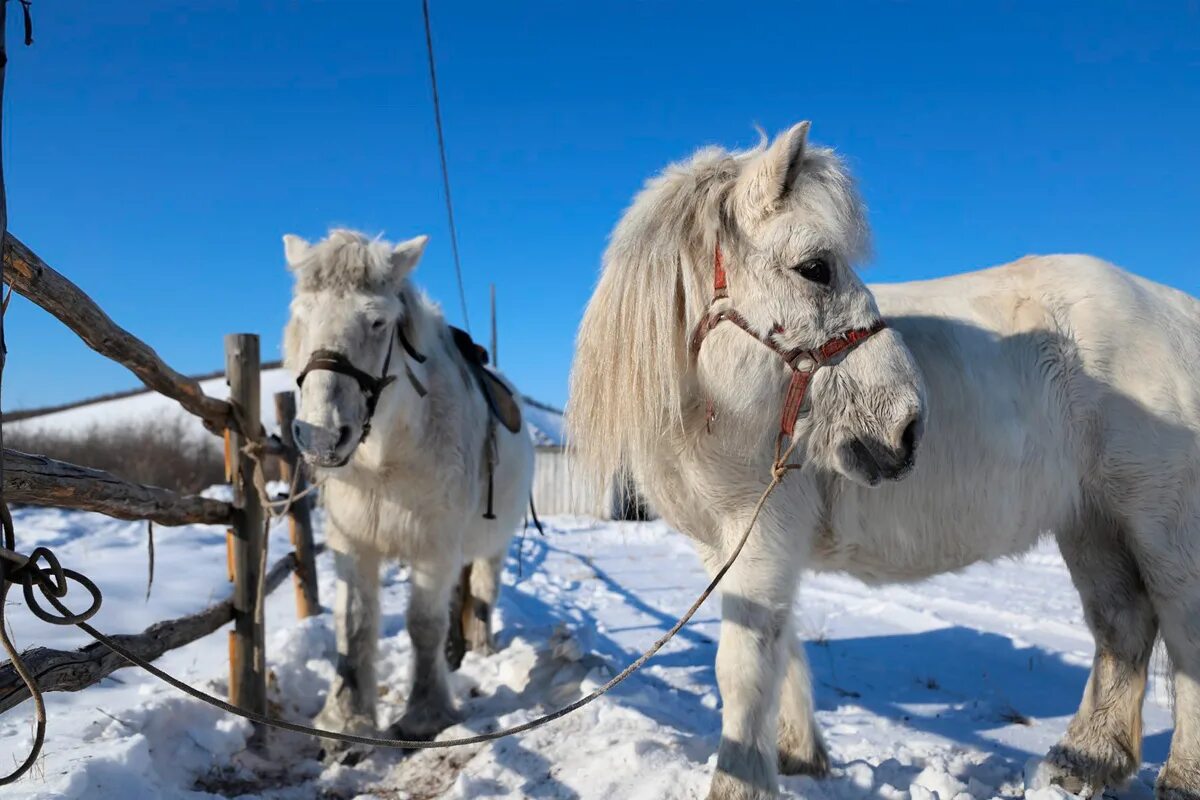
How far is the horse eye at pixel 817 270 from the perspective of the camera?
234 centimetres

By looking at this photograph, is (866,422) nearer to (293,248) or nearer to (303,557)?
(293,248)

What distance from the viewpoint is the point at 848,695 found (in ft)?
14.6

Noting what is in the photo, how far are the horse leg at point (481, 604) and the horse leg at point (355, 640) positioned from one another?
5.37ft

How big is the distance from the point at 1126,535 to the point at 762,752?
5.91 ft

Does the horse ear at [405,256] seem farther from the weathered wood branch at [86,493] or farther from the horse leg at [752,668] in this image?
the horse leg at [752,668]

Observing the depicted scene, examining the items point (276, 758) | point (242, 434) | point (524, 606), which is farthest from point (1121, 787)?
point (524, 606)

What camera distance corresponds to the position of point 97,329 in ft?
8.82

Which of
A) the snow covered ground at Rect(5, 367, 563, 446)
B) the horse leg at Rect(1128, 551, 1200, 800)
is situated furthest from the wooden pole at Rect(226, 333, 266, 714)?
the snow covered ground at Rect(5, 367, 563, 446)

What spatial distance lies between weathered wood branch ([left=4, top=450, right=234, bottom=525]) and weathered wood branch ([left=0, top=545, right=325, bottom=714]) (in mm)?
458

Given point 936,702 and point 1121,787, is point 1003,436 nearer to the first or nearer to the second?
point 1121,787

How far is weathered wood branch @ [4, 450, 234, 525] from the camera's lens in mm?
1963

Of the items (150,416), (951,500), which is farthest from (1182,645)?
(150,416)

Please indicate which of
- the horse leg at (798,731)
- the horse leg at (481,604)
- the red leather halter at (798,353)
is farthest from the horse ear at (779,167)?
the horse leg at (481,604)

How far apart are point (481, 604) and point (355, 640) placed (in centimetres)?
191
